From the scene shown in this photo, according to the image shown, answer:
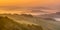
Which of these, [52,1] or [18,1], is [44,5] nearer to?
[52,1]

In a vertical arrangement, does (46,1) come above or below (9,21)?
above

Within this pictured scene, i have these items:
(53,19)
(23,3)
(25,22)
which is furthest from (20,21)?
(53,19)

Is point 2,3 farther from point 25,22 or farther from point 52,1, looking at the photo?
point 52,1

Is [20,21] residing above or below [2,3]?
below

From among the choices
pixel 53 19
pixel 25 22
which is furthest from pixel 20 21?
pixel 53 19

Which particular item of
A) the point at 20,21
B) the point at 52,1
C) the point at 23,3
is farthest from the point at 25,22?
the point at 52,1
